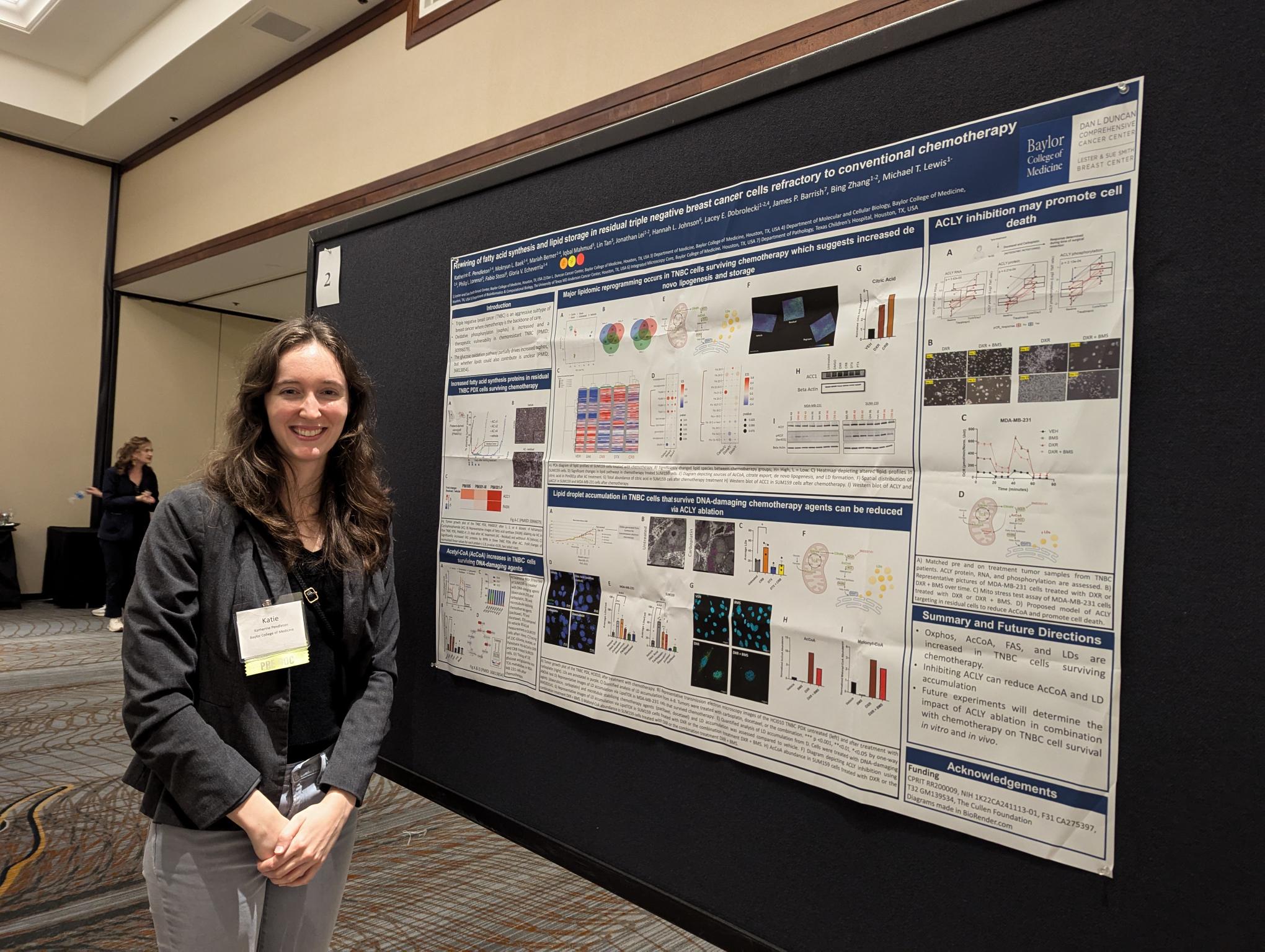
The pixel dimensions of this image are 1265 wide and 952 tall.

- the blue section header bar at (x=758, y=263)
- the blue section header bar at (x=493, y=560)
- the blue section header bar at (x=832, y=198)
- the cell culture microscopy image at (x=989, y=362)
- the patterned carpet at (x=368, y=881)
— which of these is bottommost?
the patterned carpet at (x=368, y=881)

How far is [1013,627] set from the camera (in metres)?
1.14

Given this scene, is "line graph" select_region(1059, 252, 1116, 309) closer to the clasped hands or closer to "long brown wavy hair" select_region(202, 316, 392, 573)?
"long brown wavy hair" select_region(202, 316, 392, 573)

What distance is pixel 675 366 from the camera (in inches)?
61.6

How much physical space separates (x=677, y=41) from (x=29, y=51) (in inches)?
211

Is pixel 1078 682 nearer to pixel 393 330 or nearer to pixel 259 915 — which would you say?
pixel 259 915

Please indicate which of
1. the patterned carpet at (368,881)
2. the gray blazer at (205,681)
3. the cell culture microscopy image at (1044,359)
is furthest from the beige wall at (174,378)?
the cell culture microscopy image at (1044,359)

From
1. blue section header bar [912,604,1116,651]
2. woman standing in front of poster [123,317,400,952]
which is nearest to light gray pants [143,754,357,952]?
woman standing in front of poster [123,317,400,952]

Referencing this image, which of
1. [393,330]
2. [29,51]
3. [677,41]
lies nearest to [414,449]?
[393,330]

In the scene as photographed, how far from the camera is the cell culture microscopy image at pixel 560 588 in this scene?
5.70ft

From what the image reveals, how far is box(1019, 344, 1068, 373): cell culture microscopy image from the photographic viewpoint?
112 centimetres

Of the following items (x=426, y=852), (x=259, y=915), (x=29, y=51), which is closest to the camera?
(x=259, y=915)

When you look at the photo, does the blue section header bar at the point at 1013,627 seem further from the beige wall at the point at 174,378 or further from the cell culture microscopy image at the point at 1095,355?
the beige wall at the point at 174,378

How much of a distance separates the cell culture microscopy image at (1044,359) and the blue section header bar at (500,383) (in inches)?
39.6

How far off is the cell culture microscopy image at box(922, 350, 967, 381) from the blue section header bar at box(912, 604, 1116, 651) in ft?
1.19
